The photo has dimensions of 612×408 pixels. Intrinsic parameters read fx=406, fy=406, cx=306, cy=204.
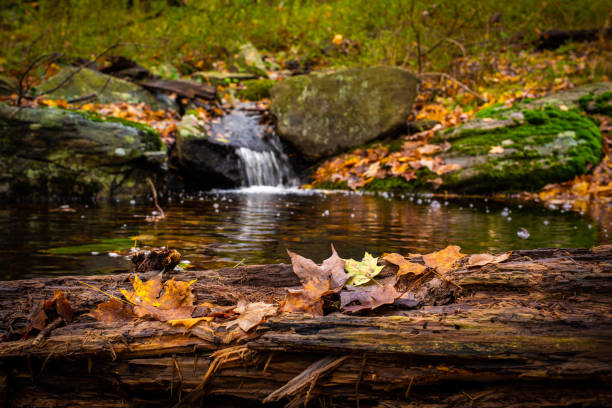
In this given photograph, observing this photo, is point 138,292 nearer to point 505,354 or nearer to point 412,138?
point 505,354

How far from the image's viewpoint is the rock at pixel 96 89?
422 inches

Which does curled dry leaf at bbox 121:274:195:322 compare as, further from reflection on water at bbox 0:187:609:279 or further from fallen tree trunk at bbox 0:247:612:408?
reflection on water at bbox 0:187:609:279

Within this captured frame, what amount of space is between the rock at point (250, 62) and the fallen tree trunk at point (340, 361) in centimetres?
1583

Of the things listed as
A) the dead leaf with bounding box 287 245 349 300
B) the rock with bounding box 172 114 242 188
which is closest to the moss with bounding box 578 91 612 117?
the rock with bounding box 172 114 242 188

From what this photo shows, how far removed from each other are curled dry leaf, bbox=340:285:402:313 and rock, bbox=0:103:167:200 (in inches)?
270

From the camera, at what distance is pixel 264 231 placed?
14.9 ft

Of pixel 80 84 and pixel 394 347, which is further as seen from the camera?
pixel 80 84

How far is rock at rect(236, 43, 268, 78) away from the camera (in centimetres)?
1619

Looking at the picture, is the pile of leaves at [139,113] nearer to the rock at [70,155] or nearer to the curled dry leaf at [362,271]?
the rock at [70,155]

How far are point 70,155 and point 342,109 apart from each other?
20.7ft

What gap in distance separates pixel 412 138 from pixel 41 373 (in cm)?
956

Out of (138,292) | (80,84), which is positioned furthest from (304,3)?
(138,292)

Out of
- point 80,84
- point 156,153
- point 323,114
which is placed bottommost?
point 156,153

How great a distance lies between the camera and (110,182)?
24.6 ft
